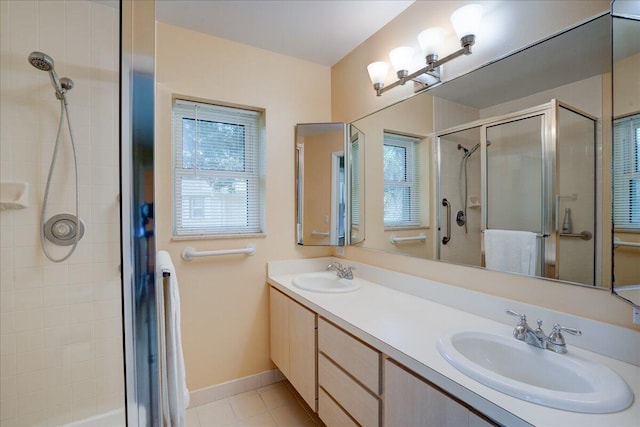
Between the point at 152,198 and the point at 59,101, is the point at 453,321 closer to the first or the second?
the point at 152,198

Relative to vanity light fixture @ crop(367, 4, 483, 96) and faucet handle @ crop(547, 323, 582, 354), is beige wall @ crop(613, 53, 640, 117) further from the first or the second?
faucet handle @ crop(547, 323, 582, 354)

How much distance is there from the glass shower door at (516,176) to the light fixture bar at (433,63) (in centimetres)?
38

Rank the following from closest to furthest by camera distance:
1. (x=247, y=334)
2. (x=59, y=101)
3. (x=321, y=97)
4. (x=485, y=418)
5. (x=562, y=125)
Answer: (x=485, y=418)
(x=562, y=125)
(x=59, y=101)
(x=247, y=334)
(x=321, y=97)

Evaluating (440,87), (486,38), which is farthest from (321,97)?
(486,38)

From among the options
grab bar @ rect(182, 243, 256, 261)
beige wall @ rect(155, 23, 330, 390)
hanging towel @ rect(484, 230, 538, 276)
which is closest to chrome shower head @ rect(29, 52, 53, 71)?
beige wall @ rect(155, 23, 330, 390)

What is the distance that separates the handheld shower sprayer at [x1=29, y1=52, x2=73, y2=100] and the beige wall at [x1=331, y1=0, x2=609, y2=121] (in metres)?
1.65

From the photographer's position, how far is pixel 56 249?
1.37m

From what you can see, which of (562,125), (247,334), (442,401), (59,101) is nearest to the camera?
(442,401)

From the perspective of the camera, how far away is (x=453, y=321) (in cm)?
120

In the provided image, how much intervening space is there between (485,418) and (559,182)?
826 mm

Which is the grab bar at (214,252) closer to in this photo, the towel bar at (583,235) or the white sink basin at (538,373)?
the white sink basin at (538,373)

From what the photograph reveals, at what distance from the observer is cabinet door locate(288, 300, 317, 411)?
1.48 metres

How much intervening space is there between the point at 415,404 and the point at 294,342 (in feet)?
2.98

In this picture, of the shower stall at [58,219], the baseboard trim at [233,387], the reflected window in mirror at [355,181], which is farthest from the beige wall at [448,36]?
the baseboard trim at [233,387]
